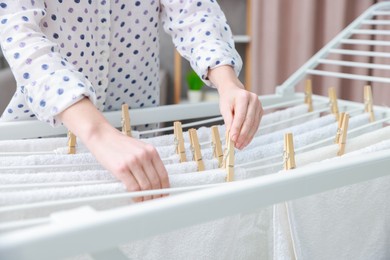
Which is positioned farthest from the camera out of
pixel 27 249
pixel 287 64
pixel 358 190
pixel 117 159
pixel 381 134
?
pixel 287 64

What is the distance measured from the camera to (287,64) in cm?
266

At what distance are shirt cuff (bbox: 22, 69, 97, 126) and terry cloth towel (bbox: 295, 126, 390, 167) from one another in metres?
0.37

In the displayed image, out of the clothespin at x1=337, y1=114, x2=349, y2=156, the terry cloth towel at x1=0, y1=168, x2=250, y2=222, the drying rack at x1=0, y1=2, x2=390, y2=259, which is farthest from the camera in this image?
the clothespin at x1=337, y1=114, x2=349, y2=156

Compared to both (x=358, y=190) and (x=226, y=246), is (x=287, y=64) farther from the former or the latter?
(x=226, y=246)

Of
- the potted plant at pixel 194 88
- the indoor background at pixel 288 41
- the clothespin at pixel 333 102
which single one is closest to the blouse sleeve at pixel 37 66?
the clothespin at pixel 333 102

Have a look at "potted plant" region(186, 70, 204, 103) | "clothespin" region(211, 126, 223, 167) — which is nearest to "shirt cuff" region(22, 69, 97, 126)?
"clothespin" region(211, 126, 223, 167)

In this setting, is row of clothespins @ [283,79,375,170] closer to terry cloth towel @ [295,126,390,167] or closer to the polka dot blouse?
terry cloth towel @ [295,126,390,167]

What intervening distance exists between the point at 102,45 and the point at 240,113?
37 centimetres

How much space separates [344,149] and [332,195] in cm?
15

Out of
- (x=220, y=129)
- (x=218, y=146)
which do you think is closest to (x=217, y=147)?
(x=218, y=146)

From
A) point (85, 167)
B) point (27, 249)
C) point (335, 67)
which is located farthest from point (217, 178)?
point (335, 67)

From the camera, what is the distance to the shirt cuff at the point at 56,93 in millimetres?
810

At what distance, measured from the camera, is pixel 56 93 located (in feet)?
2.71

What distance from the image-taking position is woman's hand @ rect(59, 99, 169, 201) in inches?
28.9
